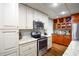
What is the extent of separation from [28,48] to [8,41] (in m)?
0.64

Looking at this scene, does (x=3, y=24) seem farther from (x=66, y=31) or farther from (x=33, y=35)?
(x=66, y=31)

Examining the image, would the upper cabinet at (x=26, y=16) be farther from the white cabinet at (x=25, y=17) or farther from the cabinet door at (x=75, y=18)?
the cabinet door at (x=75, y=18)

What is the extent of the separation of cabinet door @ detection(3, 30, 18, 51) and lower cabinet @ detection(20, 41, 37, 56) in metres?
0.29

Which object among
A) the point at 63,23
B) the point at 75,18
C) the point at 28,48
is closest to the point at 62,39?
the point at 63,23

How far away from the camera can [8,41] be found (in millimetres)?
1108

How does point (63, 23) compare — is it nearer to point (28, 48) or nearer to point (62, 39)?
point (62, 39)

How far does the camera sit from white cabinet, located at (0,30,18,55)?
1034mm

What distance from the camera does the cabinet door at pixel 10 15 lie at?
1.07 metres

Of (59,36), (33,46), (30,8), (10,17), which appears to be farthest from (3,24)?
(59,36)

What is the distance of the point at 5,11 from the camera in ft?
3.50

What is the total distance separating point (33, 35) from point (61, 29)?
83.7 inches

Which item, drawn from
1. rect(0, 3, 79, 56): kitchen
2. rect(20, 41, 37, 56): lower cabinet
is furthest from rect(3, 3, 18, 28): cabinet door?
rect(20, 41, 37, 56): lower cabinet

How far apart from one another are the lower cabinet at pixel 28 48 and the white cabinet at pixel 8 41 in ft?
0.89

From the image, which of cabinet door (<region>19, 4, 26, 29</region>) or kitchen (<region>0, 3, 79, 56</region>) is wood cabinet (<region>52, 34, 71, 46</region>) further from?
cabinet door (<region>19, 4, 26, 29</region>)
